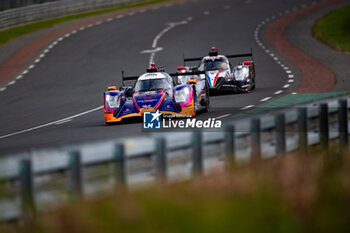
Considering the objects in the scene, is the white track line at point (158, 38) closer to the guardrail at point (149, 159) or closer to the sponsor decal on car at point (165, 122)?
the sponsor decal on car at point (165, 122)

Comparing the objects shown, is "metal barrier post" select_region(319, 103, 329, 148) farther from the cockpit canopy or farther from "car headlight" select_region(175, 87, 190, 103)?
the cockpit canopy

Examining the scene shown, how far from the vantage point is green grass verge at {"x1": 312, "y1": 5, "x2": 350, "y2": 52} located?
37844 mm

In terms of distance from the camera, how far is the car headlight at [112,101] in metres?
18.9

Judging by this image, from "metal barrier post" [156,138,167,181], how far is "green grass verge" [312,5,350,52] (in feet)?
90.3

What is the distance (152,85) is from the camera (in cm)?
1945

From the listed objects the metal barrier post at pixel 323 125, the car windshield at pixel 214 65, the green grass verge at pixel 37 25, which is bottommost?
the metal barrier post at pixel 323 125

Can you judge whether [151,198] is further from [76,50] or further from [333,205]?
[76,50]

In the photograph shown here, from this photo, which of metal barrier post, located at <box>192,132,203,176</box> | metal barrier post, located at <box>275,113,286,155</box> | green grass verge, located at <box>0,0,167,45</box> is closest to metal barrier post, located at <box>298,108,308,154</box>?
metal barrier post, located at <box>275,113,286,155</box>

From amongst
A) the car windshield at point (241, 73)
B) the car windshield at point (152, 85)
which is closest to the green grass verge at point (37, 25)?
the car windshield at point (241, 73)

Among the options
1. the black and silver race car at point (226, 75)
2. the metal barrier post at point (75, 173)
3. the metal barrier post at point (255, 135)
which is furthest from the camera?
the black and silver race car at point (226, 75)

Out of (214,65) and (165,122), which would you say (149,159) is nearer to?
(165,122)

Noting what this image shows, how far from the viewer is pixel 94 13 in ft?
176

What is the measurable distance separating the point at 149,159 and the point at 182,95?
9.51m

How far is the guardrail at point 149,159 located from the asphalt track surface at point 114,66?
18.6 feet
